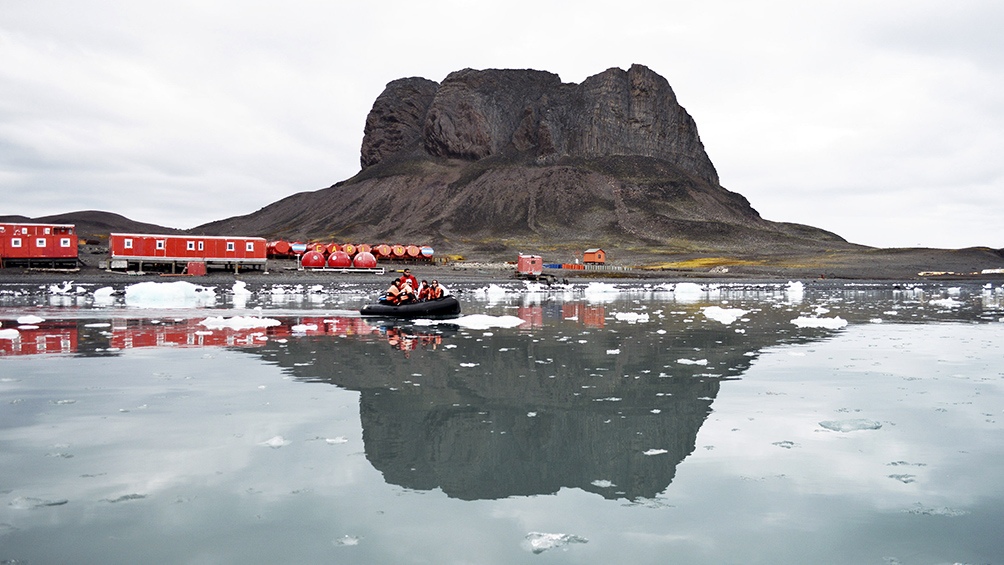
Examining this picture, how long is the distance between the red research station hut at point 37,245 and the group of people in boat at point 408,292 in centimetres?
4440

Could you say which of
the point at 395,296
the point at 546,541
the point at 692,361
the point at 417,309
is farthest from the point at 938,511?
the point at 395,296

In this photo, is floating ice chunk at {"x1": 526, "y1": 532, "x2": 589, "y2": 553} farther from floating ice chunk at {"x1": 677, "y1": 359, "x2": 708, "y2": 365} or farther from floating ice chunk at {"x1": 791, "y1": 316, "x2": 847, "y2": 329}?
floating ice chunk at {"x1": 791, "y1": 316, "x2": 847, "y2": 329}

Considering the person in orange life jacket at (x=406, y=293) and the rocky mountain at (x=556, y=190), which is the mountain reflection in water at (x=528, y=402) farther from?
the rocky mountain at (x=556, y=190)

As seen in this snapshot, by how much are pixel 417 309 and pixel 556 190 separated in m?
143

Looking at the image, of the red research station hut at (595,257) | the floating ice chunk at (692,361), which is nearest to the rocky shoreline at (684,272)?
the red research station hut at (595,257)

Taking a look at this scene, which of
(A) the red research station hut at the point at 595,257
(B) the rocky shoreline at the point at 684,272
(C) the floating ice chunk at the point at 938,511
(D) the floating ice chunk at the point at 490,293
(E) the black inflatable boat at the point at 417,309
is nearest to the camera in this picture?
(C) the floating ice chunk at the point at 938,511

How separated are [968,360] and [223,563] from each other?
1515 centimetres

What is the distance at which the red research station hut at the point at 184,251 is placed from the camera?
2265 inches

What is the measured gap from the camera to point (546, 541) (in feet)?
16.6

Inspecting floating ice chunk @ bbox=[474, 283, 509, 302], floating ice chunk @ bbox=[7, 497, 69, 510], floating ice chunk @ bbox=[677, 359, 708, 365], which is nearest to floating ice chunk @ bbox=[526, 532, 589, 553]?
floating ice chunk @ bbox=[7, 497, 69, 510]

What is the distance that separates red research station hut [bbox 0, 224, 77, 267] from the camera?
5406 cm

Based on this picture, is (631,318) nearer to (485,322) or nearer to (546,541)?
(485,322)

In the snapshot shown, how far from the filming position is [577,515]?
5.58m

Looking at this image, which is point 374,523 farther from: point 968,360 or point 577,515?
point 968,360
